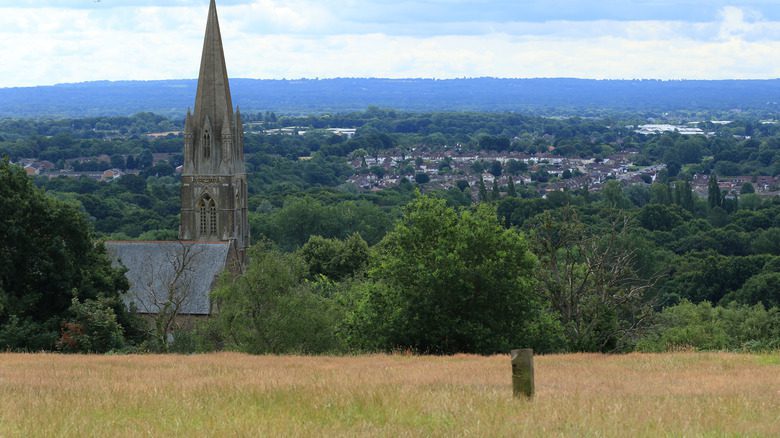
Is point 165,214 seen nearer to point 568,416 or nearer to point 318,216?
point 318,216

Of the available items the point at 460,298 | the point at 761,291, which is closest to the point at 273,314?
the point at 460,298

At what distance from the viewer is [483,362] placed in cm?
2402

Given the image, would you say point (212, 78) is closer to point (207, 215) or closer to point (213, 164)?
point (213, 164)

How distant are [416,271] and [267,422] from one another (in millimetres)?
18960

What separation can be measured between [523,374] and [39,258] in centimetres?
2320

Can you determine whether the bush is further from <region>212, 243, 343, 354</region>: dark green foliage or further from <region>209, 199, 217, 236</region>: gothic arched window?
<region>209, 199, 217, 236</region>: gothic arched window

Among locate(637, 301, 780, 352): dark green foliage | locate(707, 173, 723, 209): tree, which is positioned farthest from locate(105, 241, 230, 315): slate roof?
locate(707, 173, 723, 209): tree

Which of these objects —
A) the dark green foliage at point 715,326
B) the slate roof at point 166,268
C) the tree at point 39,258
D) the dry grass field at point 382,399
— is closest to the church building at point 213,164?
the slate roof at point 166,268

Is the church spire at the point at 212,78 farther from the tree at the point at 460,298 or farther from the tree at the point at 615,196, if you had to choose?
the tree at the point at 615,196

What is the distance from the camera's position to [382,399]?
1602 centimetres

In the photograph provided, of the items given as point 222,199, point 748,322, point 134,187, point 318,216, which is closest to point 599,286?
point 748,322

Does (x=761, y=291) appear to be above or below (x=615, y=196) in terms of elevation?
above

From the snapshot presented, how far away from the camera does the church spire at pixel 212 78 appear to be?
59.8m

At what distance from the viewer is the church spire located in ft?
196
